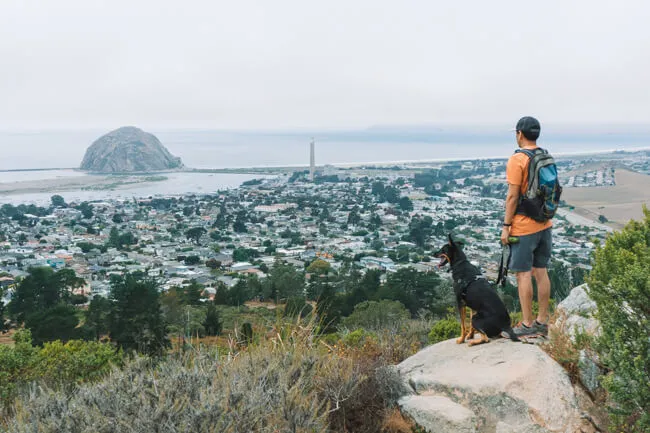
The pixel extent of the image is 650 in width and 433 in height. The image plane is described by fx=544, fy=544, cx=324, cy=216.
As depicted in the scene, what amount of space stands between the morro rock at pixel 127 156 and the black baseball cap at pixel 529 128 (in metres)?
78.3

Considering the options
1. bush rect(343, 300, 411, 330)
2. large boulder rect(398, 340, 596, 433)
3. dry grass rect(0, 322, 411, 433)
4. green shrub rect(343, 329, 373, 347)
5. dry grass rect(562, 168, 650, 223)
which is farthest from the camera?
dry grass rect(562, 168, 650, 223)

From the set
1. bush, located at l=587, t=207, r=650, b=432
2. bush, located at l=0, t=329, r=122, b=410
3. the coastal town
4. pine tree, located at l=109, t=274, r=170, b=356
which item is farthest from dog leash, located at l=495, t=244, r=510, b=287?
the coastal town

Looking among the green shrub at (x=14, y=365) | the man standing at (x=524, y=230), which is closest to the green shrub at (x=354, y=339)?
the man standing at (x=524, y=230)

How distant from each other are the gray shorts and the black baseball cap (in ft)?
1.86

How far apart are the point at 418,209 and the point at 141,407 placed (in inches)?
1667

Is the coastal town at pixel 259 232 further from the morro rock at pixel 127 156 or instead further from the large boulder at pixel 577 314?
the morro rock at pixel 127 156

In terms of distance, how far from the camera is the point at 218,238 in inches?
1275

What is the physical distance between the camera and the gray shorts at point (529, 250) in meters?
3.20

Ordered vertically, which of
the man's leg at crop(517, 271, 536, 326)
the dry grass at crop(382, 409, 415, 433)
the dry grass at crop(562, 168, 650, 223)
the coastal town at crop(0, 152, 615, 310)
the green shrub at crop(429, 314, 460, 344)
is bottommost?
the coastal town at crop(0, 152, 615, 310)

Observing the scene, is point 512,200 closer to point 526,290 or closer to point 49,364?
point 526,290

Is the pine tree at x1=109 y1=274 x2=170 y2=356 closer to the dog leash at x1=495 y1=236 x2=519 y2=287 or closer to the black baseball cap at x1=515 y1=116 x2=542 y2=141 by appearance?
the dog leash at x1=495 y1=236 x2=519 y2=287

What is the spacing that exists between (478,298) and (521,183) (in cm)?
71

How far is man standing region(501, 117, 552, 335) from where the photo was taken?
3127mm

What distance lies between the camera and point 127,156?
78.9 meters
